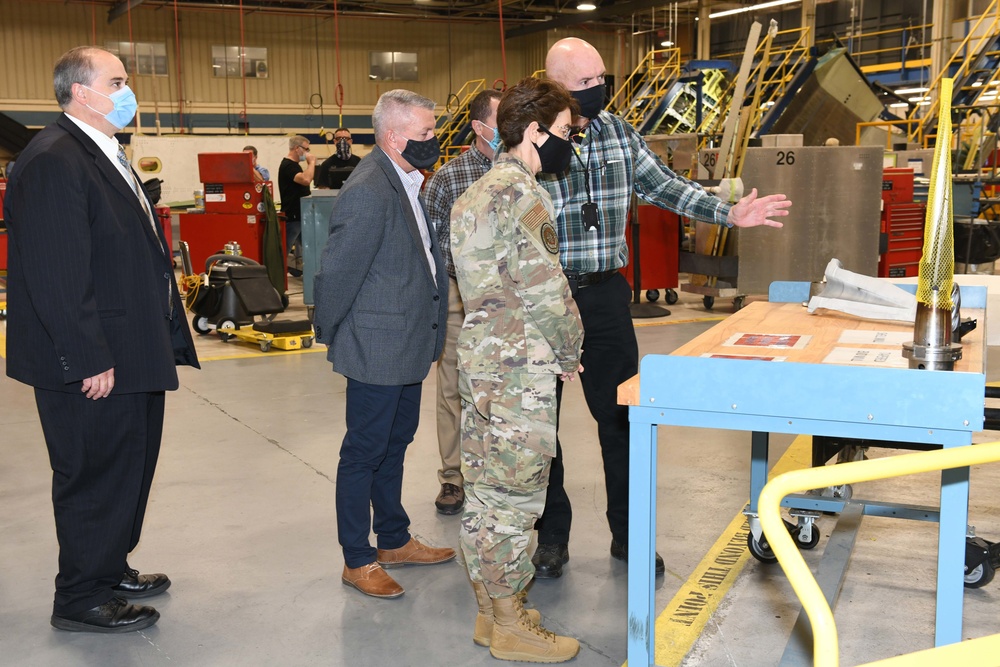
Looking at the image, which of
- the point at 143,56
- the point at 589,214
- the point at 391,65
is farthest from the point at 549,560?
the point at 391,65

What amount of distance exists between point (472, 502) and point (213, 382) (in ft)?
15.2

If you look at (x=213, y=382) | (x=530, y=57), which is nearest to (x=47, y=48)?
(x=530, y=57)

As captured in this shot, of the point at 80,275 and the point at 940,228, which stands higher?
the point at 940,228

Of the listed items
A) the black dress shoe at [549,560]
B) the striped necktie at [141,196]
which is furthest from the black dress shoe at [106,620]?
the black dress shoe at [549,560]

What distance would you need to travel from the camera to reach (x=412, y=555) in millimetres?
3732

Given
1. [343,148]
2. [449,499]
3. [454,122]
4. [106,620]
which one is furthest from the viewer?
[454,122]

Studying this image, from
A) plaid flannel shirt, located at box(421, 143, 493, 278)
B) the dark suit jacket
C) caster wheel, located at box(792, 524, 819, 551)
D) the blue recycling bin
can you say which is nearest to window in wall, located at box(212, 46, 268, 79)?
the blue recycling bin

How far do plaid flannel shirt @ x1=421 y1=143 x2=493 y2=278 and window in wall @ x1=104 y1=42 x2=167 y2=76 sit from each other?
2127 cm

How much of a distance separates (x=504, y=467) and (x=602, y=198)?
3.85 ft

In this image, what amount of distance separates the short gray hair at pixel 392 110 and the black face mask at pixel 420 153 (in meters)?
0.09

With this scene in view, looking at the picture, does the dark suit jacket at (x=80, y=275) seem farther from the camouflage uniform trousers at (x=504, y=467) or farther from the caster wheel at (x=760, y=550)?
the caster wheel at (x=760, y=550)

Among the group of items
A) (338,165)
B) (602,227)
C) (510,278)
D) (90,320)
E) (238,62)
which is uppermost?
(238,62)

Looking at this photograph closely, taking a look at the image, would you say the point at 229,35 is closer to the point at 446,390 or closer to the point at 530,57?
the point at 530,57

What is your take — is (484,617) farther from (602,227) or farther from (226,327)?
(226,327)
